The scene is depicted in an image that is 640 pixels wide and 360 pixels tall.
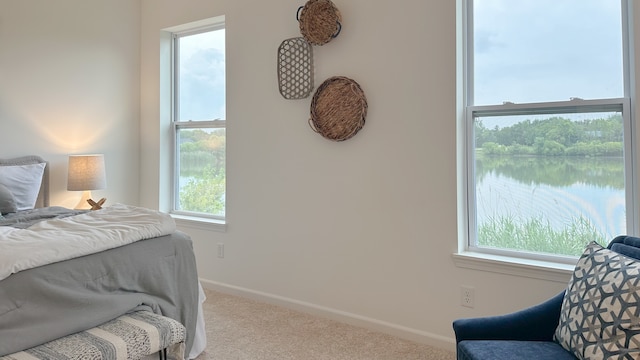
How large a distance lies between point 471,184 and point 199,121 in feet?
7.94

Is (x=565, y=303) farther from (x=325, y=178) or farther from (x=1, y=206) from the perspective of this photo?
(x=1, y=206)

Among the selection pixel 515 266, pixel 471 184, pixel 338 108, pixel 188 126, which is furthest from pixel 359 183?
pixel 188 126

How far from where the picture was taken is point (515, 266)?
2.33 metres

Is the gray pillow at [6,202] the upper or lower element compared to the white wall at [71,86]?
lower

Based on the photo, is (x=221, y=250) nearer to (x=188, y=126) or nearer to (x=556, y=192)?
(x=188, y=126)

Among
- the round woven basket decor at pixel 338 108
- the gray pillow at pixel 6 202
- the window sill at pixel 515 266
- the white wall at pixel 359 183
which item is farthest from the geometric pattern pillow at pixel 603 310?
the gray pillow at pixel 6 202

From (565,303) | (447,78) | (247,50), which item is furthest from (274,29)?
(565,303)

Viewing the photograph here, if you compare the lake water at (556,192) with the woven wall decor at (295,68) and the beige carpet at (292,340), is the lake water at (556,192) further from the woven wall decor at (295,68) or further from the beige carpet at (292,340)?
the woven wall decor at (295,68)

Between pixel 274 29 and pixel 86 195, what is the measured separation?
2084 mm

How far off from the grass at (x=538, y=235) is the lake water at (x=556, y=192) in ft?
0.09

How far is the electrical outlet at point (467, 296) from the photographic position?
8.12 ft

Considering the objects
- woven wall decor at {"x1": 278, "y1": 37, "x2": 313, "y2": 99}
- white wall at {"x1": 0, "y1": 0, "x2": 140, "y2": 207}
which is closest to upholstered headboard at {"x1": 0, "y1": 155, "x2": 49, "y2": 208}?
white wall at {"x1": 0, "y1": 0, "x2": 140, "y2": 207}

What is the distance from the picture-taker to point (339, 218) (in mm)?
2957

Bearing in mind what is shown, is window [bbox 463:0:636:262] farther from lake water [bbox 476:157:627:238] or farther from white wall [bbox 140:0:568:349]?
white wall [bbox 140:0:568:349]
